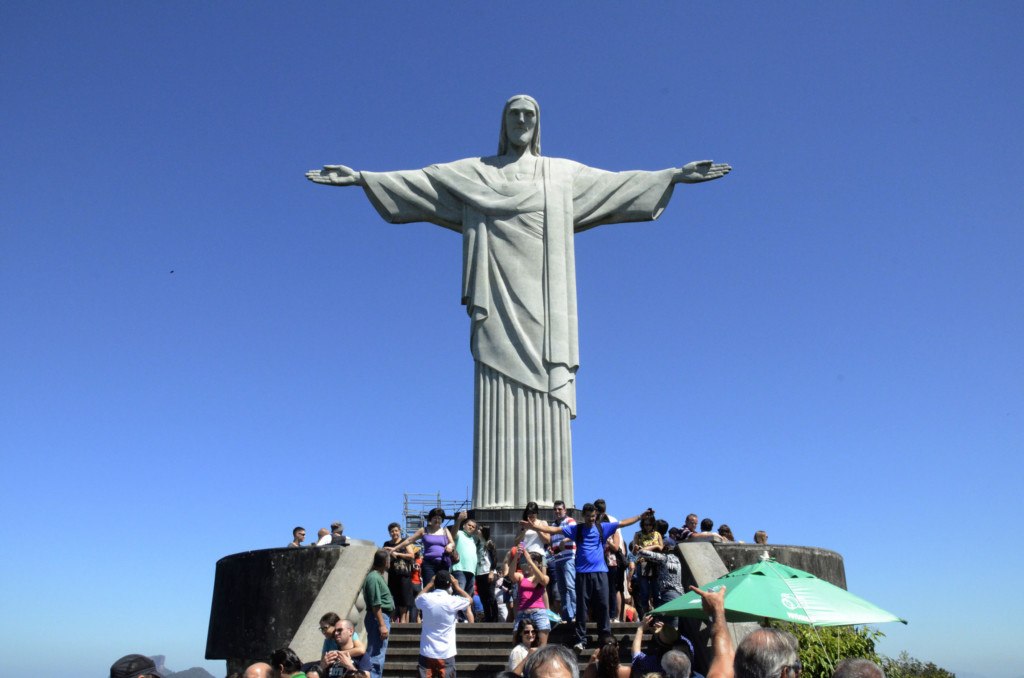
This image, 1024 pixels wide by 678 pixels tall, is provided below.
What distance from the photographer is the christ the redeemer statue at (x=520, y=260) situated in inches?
561

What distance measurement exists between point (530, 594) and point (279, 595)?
299 centimetres

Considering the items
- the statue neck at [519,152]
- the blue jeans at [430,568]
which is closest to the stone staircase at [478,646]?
the blue jeans at [430,568]

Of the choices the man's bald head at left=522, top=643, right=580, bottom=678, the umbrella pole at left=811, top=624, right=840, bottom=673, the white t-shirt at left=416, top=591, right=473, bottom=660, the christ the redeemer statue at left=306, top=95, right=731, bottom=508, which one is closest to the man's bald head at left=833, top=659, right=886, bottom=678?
the man's bald head at left=522, top=643, right=580, bottom=678

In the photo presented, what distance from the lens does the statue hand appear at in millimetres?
15339

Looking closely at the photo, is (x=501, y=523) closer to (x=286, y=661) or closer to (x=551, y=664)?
(x=286, y=661)

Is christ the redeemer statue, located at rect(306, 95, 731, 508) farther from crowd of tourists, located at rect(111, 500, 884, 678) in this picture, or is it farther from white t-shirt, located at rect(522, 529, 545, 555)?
white t-shirt, located at rect(522, 529, 545, 555)

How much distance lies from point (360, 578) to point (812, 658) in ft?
15.6

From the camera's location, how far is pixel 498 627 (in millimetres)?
10594

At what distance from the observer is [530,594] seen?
9641 mm

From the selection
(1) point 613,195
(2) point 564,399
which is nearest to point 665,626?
(2) point 564,399

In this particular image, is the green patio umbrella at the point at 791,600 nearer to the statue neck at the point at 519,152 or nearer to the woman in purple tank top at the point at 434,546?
the woman in purple tank top at the point at 434,546

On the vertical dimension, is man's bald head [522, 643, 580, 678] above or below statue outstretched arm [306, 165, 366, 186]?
below

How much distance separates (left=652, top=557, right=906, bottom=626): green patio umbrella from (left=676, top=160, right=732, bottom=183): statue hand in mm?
9311

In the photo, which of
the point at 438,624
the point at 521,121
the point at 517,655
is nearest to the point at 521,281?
the point at 521,121
